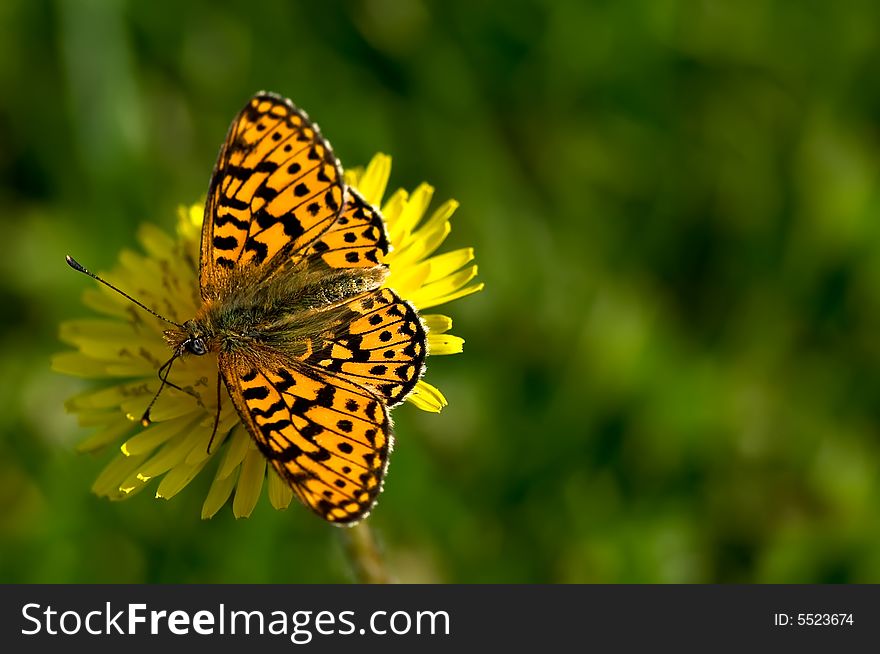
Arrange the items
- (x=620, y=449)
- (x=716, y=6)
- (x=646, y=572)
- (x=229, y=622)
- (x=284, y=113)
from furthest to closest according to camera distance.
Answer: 1. (x=716, y=6)
2. (x=620, y=449)
3. (x=646, y=572)
4. (x=229, y=622)
5. (x=284, y=113)

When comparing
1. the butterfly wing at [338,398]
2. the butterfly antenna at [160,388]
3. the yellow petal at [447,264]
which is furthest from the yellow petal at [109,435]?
the yellow petal at [447,264]

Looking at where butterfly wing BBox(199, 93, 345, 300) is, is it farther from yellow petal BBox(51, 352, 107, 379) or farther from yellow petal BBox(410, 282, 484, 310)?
yellow petal BBox(51, 352, 107, 379)

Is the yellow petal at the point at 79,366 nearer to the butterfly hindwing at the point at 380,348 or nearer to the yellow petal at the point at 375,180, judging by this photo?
the butterfly hindwing at the point at 380,348

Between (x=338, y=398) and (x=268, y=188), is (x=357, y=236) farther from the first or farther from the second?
(x=338, y=398)

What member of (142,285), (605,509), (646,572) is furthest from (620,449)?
(142,285)

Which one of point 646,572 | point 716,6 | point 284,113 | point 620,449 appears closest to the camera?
point 284,113

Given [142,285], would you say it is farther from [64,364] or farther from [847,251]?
[847,251]

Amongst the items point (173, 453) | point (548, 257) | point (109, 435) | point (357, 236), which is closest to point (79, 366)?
point (109, 435)

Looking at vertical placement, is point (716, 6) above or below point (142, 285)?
above
